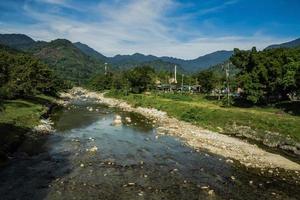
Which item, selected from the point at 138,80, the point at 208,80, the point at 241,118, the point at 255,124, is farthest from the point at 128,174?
the point at 138,80

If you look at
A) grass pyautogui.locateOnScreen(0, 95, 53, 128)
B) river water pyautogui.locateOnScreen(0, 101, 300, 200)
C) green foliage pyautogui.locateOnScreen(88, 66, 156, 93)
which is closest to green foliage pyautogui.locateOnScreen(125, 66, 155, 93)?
green foliage pyautogui.locateOnScreen(88, 66, 156, 93)

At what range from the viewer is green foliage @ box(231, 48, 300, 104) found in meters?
67.9

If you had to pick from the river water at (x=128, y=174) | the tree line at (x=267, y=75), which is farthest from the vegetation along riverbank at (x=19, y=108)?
the tree line at (x=267, y=75)

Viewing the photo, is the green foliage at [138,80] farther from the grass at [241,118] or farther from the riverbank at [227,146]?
the riverbank at [227,146]

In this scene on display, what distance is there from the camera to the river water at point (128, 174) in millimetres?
25234

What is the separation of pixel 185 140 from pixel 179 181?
17.5 metres

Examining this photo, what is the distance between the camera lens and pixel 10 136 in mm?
39094

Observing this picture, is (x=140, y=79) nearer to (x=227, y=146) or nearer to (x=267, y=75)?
(x=267, y=75)

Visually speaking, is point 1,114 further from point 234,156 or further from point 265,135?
point 265,135

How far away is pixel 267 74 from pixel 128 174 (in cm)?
4938

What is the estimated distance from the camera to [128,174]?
97.8ft

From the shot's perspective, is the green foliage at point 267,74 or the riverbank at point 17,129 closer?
the riverbank at point 17,129

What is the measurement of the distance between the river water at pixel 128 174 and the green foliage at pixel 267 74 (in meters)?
32.9

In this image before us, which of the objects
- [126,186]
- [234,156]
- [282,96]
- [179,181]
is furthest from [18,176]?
[282,96]
